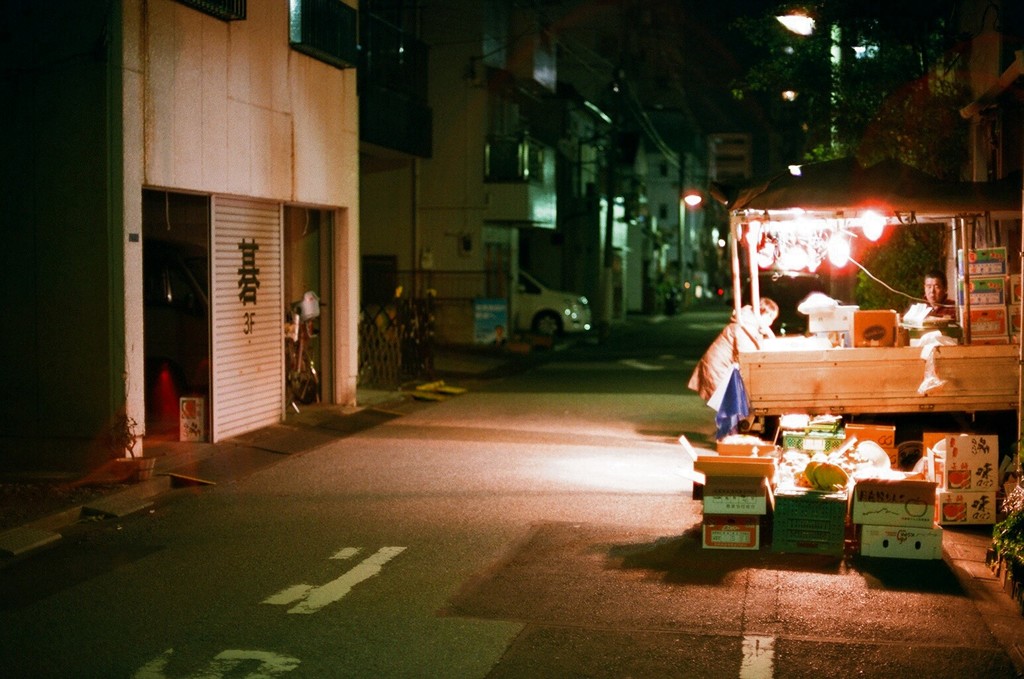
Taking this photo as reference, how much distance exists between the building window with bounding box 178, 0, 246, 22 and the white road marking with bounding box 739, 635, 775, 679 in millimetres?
10057

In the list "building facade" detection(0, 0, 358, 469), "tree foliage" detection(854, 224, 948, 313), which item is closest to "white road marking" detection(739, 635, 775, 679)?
"building facade" detection(0, 0, 358, 469)

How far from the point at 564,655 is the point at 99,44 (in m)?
8.67

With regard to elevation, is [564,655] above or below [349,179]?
below

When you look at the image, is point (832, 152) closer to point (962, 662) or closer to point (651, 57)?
point (962, 662)

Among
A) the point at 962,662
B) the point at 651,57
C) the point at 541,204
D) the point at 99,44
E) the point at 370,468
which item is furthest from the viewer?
the point at 651,57

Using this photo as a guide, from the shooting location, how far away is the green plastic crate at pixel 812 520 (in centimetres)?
855

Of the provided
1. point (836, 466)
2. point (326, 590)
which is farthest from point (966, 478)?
point (326, 590)

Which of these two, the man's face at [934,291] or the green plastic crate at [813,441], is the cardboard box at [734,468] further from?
the man's face at [934,291]

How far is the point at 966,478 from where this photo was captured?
963 centimetres

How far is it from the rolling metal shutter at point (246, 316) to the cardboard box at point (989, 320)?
888cm

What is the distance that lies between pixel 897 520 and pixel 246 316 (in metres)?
9.24

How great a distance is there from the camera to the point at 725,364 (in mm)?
12461

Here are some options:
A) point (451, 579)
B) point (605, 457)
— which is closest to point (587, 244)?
point (605, 457)

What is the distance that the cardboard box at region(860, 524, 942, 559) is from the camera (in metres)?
8.48
